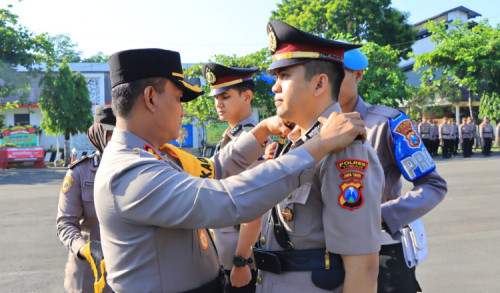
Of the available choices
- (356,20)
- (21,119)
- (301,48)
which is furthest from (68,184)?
(21,119)

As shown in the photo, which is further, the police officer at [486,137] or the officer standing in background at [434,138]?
the officer standing in background at [434,138]

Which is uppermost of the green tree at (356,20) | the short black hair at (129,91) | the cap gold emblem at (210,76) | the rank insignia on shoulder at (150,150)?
the green tree at (356,20)

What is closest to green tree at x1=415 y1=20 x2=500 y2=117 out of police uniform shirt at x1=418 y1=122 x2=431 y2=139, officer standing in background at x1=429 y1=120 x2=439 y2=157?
officer standing in background at x1=429 y1=120 x2=439 y2=157

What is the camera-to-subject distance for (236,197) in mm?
1557

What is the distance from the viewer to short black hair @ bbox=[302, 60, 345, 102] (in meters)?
1.96

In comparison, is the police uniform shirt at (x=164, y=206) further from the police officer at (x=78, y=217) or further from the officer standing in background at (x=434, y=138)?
the officer standing in background at (x=434, y=138)

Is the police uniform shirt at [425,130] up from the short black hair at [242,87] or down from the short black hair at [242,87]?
down

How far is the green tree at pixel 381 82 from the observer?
76.7 feet

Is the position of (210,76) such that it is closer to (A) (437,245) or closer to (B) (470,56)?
(A) (437,245)

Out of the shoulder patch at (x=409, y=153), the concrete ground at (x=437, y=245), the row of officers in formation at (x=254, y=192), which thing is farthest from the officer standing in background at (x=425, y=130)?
the row of officers in formation at (x=254, y=192)

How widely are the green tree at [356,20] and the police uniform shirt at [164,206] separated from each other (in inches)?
1250

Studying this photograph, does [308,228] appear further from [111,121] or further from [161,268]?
[111,121]

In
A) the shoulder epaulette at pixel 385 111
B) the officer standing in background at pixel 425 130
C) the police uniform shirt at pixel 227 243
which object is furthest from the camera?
the officer standing in background at pixel 425 130

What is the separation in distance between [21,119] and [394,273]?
37376 mm
